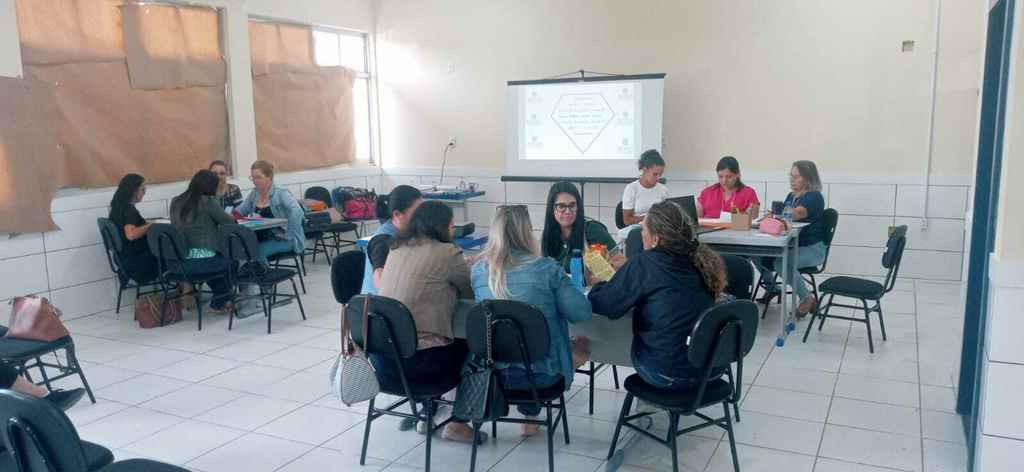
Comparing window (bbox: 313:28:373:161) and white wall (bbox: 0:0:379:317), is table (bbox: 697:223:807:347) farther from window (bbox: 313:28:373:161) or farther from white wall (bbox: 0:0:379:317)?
window (bbox: 313:28:373:161)

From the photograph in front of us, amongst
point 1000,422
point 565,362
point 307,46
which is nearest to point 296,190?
point 307,46

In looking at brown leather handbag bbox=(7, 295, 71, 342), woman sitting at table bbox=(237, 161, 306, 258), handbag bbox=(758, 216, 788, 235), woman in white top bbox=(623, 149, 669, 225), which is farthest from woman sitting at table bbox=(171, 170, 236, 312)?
handbag bbox=(758, 216, 788, 235)

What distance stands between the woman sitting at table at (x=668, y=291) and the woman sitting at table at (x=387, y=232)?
1.14m

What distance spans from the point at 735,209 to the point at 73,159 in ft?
15.9

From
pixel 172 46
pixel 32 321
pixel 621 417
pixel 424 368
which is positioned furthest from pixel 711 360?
pixel 172 46

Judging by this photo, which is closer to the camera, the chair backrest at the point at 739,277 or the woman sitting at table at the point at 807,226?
the chair backrest at the point at 739,277

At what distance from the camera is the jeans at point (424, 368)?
3.10 metres

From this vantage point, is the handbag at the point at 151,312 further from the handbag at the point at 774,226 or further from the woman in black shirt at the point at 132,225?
the handbag at the point at 774,226

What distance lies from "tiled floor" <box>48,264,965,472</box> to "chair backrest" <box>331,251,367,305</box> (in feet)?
1.93

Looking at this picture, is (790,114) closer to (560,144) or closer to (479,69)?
(560,144)

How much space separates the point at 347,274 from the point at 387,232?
0.36 metres

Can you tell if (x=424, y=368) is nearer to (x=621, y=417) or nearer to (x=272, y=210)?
(x=621, y=417)

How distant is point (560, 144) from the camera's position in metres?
7.99

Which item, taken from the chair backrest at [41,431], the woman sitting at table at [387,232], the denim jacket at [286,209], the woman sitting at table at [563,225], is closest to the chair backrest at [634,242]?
the woman sitting at table at [563,225]
